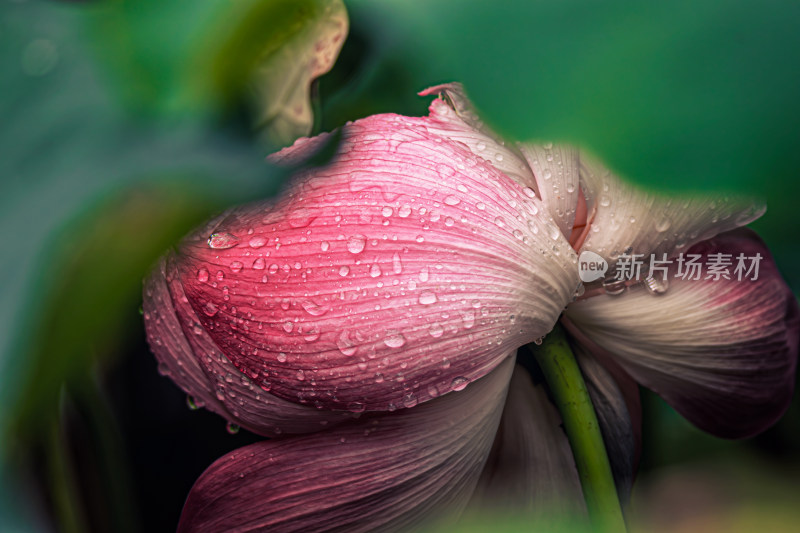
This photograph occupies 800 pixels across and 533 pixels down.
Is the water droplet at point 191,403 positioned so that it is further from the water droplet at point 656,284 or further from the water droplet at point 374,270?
the water droplet at point 656,284

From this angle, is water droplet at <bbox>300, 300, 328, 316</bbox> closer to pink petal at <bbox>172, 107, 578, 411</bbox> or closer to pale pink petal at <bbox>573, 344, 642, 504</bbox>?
pink petal at <bbox>172, 107, 578, 411</bbox>

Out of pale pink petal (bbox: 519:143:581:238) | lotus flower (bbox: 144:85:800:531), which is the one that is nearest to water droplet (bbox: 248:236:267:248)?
lotus flower (bbox: 144:85:800:531)

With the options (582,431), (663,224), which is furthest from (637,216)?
(582,431)

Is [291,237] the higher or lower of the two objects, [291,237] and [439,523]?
the higher

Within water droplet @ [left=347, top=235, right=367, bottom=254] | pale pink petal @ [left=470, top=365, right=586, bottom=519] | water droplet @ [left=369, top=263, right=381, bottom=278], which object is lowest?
pale pink petal @ [left=470, top=365, right=586, bottom=519]

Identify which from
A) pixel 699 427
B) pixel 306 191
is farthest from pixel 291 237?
pixel 699 427

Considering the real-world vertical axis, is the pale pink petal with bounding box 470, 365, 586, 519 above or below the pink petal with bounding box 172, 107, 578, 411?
below

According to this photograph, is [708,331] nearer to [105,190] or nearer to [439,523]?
[439,523]
